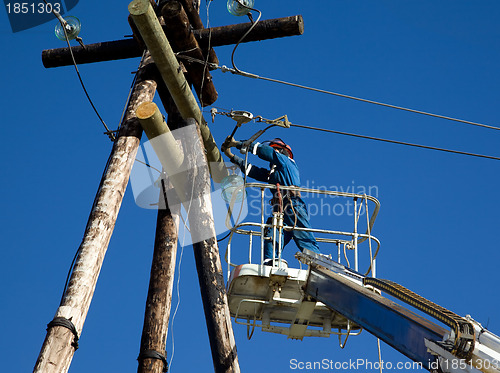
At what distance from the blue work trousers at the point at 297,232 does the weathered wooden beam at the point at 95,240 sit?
2317mm

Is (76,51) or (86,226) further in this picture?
(76,51)

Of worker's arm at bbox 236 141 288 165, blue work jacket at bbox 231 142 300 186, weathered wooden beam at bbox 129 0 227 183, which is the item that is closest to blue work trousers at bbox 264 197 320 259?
blue work jacket at bbox 231 142 300 186

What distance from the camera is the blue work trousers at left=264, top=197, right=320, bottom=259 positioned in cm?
891

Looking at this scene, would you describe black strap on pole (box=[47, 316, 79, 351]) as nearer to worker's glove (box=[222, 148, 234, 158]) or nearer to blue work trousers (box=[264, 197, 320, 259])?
blue work trousers (box=[264, 197, 320, 259])

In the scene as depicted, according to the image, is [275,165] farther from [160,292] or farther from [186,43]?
[160,292]

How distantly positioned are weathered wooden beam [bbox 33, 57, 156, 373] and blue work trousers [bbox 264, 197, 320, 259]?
2317mm

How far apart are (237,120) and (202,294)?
2.28 meters

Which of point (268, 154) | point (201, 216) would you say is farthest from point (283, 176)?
point (201, 216)

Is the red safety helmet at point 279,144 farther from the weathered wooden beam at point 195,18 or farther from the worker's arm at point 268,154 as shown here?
the weathered wooden beam at point 195,18

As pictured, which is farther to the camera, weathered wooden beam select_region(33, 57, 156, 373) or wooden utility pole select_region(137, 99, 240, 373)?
wooden utility pole select_region(137, 99, 240, 373)

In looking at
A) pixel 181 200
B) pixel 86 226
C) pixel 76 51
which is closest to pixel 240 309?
pixel 181 200

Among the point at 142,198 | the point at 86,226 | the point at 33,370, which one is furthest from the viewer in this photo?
the point at 142,198

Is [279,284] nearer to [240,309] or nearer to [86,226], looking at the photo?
[240,309]

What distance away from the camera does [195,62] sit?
337 inches
